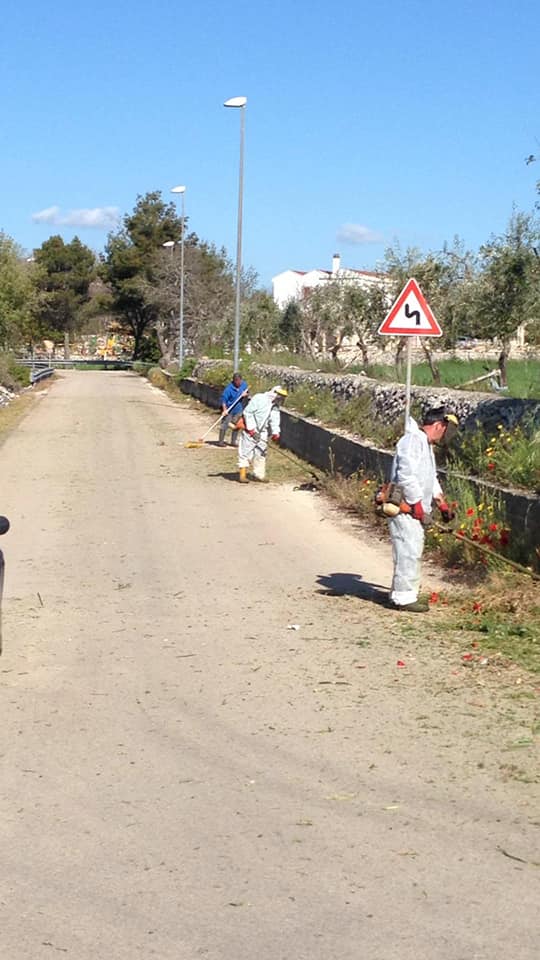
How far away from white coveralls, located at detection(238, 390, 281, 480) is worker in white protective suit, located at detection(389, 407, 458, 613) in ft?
29.3

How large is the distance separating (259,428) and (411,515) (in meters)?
9.17

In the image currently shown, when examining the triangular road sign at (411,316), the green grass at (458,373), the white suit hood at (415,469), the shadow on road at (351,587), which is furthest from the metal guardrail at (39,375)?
the white suit hood at (415,469)

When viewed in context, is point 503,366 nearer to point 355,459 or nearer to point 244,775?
point 355,459

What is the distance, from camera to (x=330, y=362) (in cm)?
3234

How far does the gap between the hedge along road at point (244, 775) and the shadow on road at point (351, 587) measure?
0.17ft

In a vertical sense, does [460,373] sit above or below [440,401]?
above

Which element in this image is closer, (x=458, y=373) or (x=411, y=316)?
(x=411, y=316)

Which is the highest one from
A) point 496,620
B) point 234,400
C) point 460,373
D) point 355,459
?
point 460,373

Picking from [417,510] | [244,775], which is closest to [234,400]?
[417,510]

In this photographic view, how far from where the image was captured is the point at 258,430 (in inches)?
727

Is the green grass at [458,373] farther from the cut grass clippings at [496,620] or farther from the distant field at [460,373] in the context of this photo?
the cut grass clippings at [496,620]

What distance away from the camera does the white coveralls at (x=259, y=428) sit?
1864cm

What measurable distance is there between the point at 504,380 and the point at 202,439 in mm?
6478

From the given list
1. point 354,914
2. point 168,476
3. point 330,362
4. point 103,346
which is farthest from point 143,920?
point 103,346
